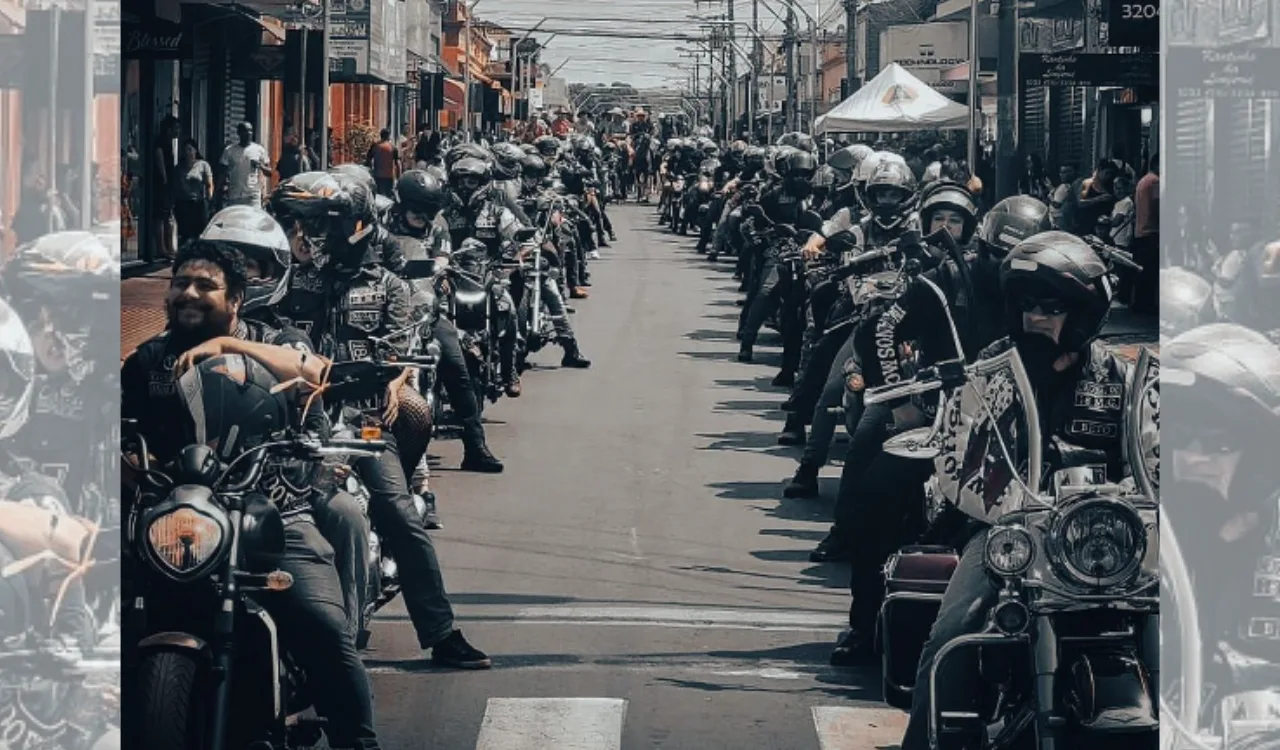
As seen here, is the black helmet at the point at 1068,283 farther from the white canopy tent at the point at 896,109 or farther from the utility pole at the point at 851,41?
the utility pole at the point at 851,41

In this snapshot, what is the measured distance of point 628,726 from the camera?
9227 mm

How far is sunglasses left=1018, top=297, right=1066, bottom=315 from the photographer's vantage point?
7.75 meters

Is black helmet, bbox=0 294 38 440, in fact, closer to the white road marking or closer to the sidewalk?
the white road marking

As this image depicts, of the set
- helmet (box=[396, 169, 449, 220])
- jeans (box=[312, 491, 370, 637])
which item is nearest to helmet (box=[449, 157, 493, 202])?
helmet (box=[396, 169, 449, 220])

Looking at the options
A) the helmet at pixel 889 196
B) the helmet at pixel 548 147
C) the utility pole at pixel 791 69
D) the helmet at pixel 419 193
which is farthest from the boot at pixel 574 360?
the utility pole at pixel 791 69

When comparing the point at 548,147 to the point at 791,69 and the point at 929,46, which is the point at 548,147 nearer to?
the point at 929,46

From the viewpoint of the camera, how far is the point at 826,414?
1467 cm

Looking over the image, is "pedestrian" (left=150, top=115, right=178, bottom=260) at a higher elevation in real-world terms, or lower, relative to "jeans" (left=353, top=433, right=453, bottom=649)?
higher

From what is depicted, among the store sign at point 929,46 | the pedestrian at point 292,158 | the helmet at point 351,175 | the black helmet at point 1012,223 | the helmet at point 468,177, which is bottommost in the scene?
the black helmet at point 1012,223

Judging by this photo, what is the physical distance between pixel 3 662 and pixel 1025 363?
3259mm

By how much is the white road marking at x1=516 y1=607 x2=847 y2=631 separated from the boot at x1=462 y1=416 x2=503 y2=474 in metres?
4.60

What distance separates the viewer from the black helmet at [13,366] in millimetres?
5867

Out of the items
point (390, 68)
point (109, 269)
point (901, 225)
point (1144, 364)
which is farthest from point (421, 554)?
point (390, 68)

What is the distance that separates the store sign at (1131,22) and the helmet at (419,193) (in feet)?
22.2
